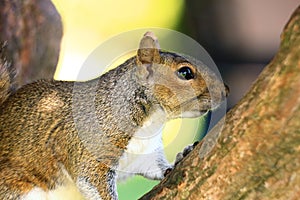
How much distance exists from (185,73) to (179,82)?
0.03 metres

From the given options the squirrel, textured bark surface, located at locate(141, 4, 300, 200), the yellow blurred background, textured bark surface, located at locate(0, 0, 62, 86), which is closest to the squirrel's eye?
the squirrel

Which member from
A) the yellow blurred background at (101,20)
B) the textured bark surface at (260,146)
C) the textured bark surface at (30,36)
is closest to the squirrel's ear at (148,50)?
the textured bark surface at (260,146)

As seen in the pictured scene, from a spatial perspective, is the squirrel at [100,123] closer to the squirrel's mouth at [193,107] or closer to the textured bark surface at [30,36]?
the squirrel's mouth at [193,107]

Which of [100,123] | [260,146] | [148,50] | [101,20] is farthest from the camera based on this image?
[101,20]

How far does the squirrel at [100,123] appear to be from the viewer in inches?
71.6

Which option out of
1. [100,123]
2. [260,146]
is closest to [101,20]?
[100,123]

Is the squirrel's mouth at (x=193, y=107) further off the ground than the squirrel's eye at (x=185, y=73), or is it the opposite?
the squirrel's eye at (x=185, y=73)

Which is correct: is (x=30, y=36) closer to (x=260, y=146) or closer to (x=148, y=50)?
(x=148, y=50)

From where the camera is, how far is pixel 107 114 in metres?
1.93

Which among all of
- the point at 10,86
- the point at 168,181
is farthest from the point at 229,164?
the point at 10,86

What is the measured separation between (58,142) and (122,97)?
0.21 meters

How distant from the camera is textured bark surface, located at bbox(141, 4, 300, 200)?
1206 mm

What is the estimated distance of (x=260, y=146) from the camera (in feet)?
4.24

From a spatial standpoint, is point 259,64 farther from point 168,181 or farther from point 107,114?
point 168,181
